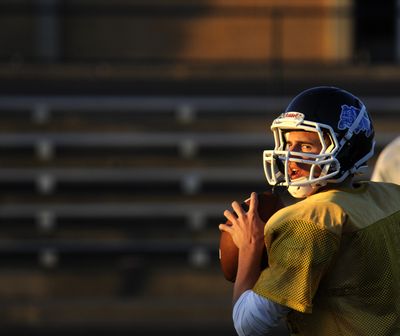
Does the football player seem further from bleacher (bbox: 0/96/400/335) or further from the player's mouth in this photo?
bleacher (bbox: 0/96/400/335)

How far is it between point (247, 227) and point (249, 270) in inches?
4.5

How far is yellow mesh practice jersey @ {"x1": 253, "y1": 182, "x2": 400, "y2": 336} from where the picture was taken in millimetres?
2844

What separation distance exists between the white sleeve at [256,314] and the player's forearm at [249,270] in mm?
31

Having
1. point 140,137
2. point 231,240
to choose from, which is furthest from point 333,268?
point 140,137

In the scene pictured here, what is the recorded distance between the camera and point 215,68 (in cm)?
1158

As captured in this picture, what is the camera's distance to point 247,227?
303 centimetres

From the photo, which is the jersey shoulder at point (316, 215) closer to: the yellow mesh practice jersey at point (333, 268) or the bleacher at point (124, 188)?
the yellow mesh practice jersey at point (333, 268)

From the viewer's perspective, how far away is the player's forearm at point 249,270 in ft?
9.80

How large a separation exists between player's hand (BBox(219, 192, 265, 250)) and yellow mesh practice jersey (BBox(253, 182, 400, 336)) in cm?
8

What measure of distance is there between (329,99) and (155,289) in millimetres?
6050

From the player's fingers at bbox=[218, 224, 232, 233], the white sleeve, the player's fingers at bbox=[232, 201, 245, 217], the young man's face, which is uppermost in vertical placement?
the young man's face

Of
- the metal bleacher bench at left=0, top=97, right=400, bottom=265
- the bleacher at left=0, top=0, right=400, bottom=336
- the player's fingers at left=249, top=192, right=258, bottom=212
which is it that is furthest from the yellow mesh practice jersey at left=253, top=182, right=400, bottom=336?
the metal bleacher bench at left=0, top=97, right=400, bottom=265

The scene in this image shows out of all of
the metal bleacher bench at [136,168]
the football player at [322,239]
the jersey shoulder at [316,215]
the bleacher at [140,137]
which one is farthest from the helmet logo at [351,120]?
the metal bleacher bench at [136,168]

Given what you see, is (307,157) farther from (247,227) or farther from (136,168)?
(136,168)
